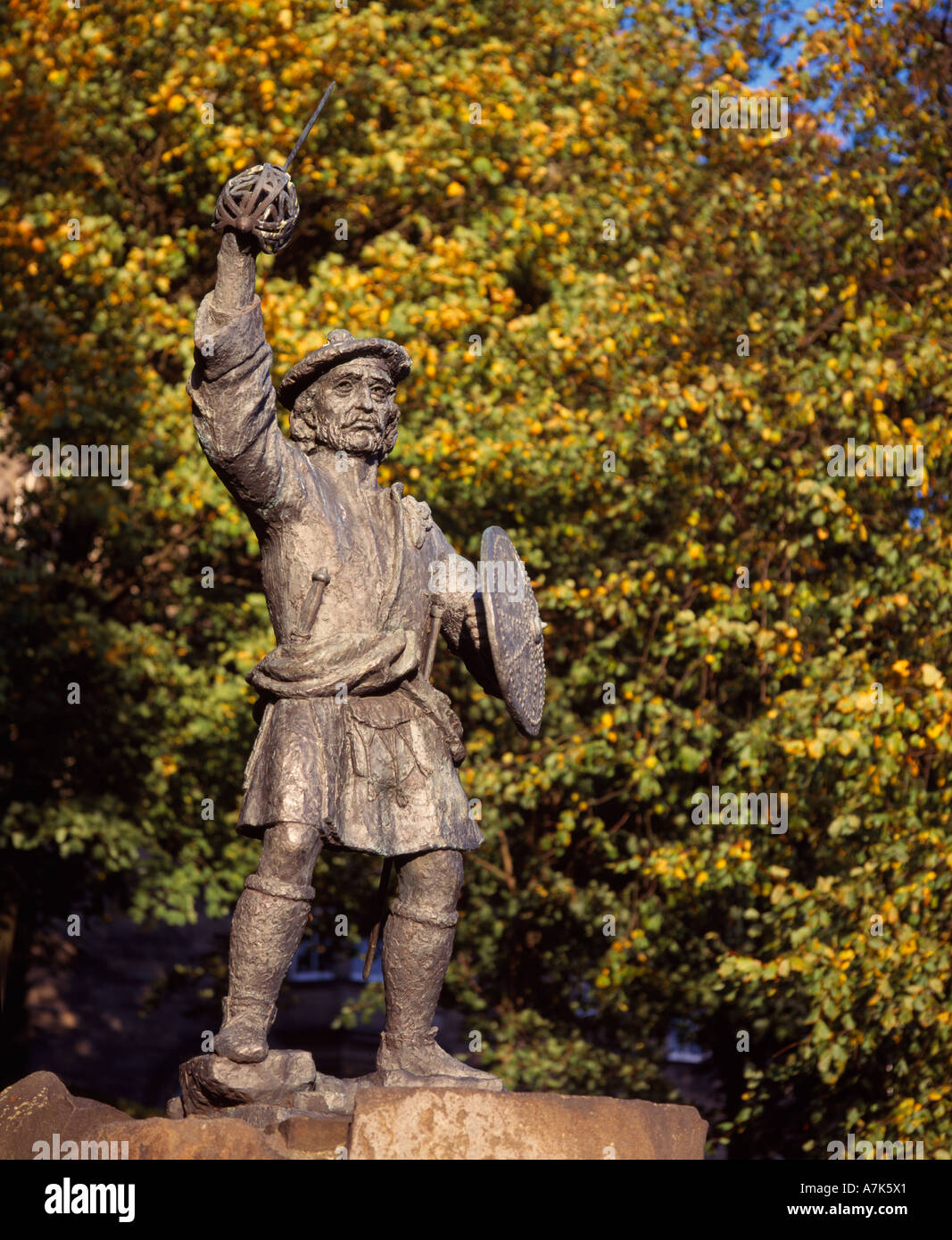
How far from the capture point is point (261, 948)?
5.66m

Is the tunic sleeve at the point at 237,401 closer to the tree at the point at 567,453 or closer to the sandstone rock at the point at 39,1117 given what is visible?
the sandstone rock at the point at 39,1117

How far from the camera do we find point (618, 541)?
13.6 m

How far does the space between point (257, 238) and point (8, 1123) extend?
2959mm

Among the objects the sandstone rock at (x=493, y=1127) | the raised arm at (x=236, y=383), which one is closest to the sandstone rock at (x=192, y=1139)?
the sandstone rock at (x=493, y=1127)

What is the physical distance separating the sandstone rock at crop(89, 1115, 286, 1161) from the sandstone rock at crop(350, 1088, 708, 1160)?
294 millimetres

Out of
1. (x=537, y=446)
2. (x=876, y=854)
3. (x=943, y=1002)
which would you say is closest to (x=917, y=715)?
(x=876, y=854)

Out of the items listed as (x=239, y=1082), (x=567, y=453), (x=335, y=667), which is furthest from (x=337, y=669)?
(x=567, y=453)

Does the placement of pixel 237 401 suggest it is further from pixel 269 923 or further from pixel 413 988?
pixel 413 988

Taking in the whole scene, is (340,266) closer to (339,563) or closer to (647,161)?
(647,161)

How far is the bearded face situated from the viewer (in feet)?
20.5

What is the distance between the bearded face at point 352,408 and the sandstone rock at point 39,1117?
2.39m

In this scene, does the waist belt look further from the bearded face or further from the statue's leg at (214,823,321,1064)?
the bearded face

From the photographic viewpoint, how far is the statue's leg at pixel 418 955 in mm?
5941

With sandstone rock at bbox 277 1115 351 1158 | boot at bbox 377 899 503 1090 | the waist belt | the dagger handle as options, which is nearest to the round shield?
the waist belt
